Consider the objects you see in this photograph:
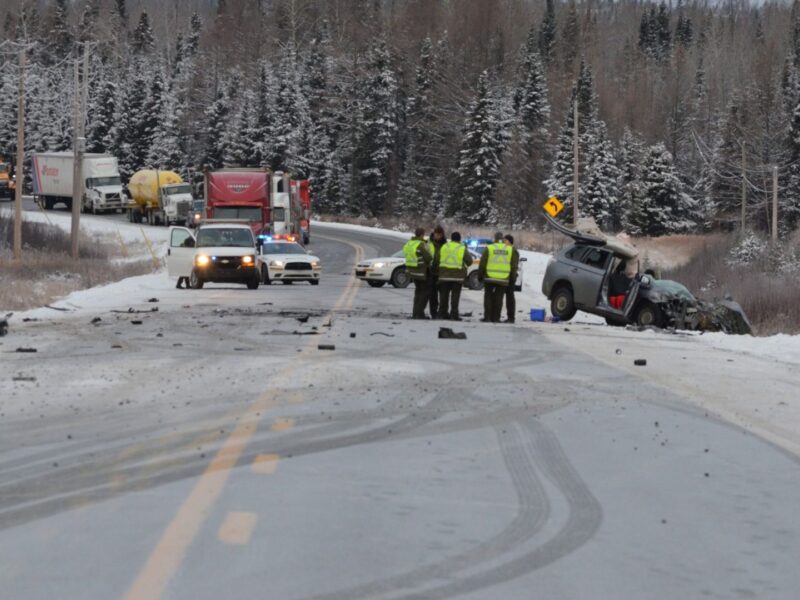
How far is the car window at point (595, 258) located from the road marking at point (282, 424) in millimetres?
14197

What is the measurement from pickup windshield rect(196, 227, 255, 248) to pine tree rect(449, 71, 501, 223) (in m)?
58.6

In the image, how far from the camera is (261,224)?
43062mm

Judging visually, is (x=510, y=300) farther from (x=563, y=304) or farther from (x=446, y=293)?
(x=563, y=304)

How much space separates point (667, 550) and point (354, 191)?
9790 cm

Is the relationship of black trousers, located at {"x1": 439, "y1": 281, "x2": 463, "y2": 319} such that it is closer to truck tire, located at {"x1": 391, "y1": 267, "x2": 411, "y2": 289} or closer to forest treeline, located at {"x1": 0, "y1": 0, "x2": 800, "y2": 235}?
truck tire, located at {"x1": 391, "y1": 267, "x2": 411, "y2": 289}

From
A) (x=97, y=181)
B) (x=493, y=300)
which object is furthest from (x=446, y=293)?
(x=97, y=181)

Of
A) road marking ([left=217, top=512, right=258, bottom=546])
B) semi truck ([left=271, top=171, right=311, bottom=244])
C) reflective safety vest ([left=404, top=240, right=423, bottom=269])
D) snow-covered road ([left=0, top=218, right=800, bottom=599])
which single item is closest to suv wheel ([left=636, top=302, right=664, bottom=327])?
reflective safety vest ([left=404, top=240, right=423, bottom=269])

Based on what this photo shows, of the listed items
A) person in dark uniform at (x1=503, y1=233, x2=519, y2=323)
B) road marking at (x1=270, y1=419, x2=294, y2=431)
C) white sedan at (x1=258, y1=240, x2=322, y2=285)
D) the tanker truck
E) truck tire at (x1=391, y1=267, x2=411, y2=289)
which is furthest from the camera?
the tanker truck

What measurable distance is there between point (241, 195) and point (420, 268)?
21180 millimetres

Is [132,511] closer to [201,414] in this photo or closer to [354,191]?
[201,414]

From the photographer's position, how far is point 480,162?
9212 cm

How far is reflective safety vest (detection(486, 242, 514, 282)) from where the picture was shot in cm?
2273

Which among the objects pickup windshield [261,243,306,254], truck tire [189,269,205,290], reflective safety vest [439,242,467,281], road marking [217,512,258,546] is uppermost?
reflective safety vest [439,242,467,281]

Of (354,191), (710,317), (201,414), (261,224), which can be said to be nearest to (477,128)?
(354,191)
